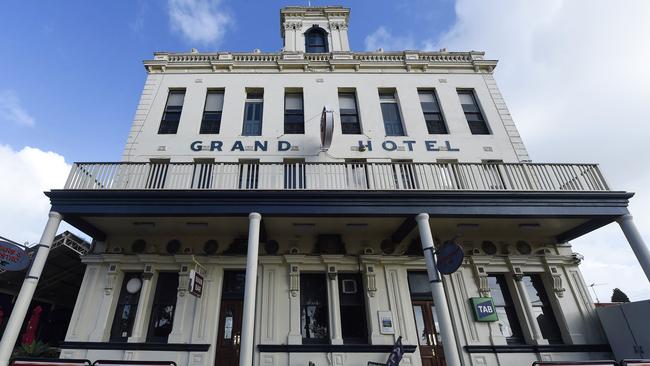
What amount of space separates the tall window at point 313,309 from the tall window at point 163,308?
3.62 m

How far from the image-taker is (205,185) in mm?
8406

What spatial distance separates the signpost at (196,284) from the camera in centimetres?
761

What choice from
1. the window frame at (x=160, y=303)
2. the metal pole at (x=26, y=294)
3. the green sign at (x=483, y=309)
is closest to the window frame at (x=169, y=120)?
the metal pole at (x=26, y=294)

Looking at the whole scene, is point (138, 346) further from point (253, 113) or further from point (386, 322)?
point (253, 113)

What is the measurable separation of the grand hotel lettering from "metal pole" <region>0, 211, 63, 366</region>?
168 inches

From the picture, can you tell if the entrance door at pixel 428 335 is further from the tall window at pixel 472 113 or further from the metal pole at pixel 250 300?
the tall window at pixel 472 113

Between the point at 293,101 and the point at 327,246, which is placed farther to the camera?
the point at 293,101

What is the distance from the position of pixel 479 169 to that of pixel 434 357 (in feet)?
17.0

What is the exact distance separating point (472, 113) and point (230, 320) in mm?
10974

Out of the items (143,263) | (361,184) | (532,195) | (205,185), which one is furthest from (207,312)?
(532,195)

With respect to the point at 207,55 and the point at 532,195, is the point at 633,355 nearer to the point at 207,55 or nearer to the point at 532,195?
the point at 532,195

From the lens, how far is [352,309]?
8.77 metres

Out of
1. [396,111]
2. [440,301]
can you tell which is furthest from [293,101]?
[440,301]

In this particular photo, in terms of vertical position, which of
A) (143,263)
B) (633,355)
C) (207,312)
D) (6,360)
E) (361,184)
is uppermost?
(361,184)
